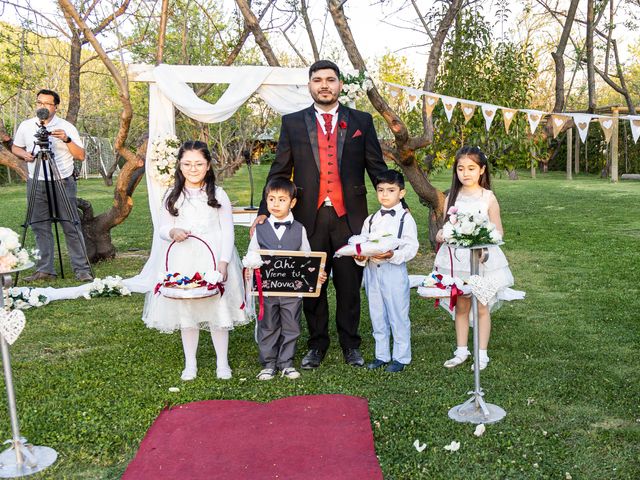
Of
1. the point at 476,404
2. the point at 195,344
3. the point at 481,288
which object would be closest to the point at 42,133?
the point at 195,344

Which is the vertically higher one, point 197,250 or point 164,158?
point 164,158

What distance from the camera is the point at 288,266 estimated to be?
420 cm

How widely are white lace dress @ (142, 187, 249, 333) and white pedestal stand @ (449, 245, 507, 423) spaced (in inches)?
60.8

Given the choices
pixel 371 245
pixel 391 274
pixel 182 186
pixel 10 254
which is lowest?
pixel 391 274

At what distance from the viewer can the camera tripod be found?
7270 mm

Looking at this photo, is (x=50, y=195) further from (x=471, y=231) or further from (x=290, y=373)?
(x=471, y=231)

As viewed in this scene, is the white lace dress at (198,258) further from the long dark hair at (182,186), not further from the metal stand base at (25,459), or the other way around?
the metal stand base at (25,459)

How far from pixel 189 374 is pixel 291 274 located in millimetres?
964

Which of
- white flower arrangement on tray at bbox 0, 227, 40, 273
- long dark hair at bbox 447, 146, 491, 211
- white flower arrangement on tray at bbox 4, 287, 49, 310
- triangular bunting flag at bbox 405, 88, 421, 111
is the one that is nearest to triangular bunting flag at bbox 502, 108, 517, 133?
triangular bunting flag at bbox 405, 88, 421, 111

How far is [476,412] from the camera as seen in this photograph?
368 cm

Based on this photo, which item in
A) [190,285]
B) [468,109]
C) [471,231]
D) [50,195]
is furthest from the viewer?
[468,109]

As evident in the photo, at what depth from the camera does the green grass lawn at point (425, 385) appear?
128 inches

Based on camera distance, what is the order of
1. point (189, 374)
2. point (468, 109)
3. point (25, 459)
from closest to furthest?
point (25, 459) < point (189, 374) < point (468, 109)

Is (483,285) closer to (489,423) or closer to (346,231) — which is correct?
(489,423)
